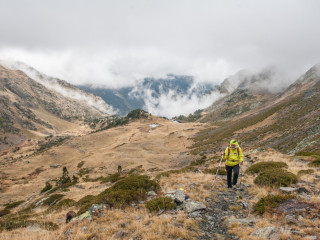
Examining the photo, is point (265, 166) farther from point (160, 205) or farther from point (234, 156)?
point (160, 205)

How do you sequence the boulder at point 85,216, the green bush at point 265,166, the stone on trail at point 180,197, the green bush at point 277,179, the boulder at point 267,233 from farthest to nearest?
the green bush at point 265,166 → the green bush at point 277,179 → the stone on trail at point 180,197 → the boulder at point 85,216 → the boulder at point 267,233

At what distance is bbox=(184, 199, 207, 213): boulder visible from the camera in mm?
8908

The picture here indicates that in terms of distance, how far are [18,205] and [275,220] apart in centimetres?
4602

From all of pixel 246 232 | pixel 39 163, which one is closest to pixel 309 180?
pixel 246 232

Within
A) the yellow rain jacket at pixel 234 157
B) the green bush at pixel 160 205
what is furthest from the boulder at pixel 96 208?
the yellow rain jacket at pixel 234 157

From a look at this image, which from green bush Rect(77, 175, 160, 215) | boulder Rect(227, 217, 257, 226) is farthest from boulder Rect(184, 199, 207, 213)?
green bush Rect(77, 175, 160, 215)

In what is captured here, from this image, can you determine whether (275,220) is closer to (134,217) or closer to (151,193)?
(134,217)

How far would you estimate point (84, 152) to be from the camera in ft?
343

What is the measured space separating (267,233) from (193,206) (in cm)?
366

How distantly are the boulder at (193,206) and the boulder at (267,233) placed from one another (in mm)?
2988

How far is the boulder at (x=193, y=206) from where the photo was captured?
891 centimetres

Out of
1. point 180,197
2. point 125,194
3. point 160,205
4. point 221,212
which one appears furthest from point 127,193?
point 221,212

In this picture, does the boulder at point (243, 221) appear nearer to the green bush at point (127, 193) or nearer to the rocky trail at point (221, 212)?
the rocky trail at point (221, 212)

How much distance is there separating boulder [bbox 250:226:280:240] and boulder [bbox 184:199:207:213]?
2.99 meters
